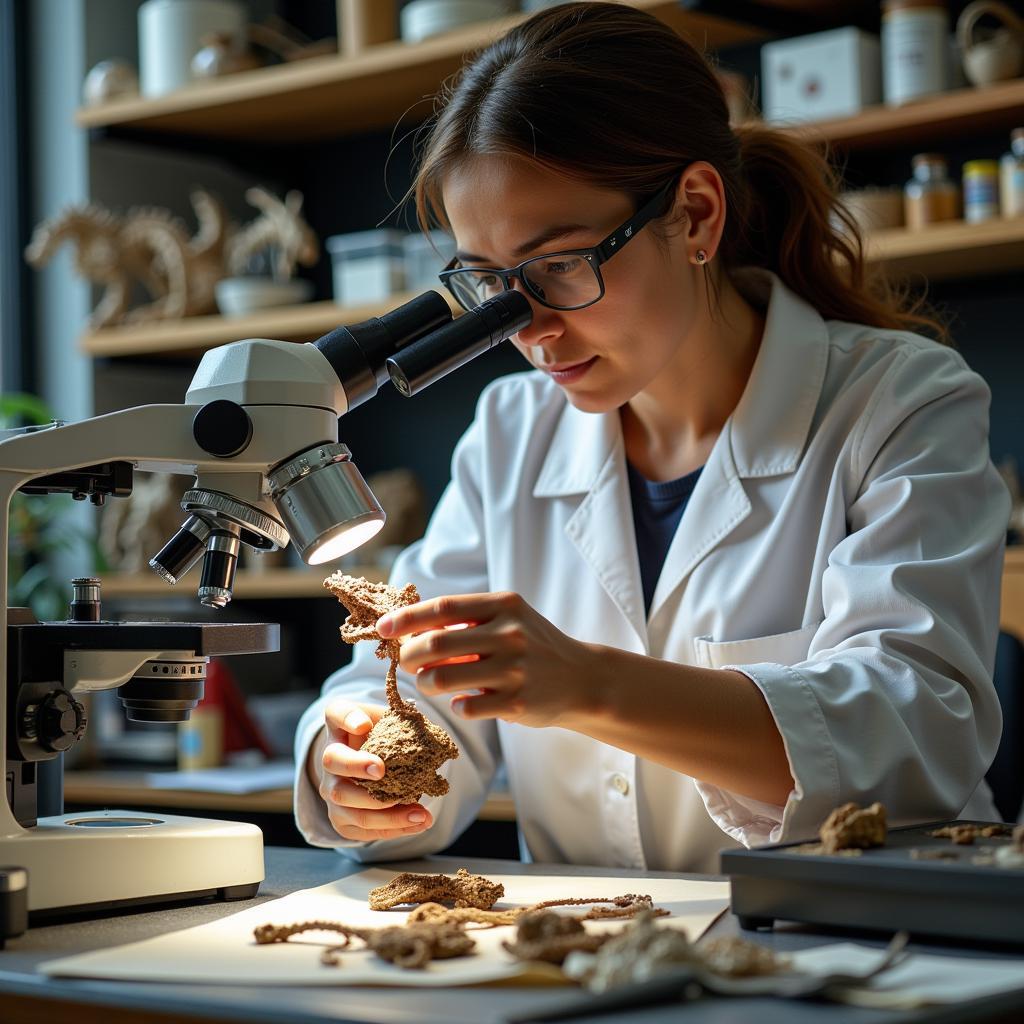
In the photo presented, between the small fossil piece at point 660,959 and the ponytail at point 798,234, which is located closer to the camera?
the small fossil piece at point 660,959

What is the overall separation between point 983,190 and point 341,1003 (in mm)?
1911

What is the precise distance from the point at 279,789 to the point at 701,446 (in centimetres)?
141

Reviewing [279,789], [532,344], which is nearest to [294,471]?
[532,344]

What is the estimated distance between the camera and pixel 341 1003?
86 centimetres

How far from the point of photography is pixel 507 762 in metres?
1.69

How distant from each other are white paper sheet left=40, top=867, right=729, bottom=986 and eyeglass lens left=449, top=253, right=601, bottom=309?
561 mm

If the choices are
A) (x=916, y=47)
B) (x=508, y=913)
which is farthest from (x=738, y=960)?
(x=916, y=47)

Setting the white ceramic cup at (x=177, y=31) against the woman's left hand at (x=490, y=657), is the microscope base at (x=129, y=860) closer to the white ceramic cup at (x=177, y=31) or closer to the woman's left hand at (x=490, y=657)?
the woman's left hand at (x=490, y=657)

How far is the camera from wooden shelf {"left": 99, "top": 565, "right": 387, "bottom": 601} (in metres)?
2.95

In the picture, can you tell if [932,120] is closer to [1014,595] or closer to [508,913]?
[1014,595]

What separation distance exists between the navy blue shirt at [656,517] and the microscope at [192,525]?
0.45 meters

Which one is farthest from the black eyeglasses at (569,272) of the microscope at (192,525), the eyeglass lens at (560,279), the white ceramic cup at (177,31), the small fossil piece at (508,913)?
the white ceramic cup at (177,31)

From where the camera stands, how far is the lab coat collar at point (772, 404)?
155 cm

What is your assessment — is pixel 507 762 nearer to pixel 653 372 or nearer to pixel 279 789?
pixel 653 372
